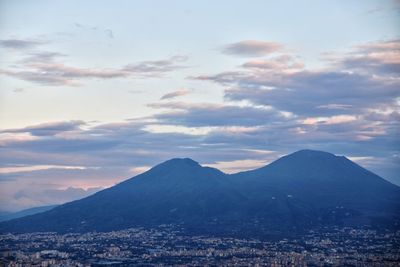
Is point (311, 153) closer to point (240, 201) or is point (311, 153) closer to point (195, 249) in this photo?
point (240, 201)

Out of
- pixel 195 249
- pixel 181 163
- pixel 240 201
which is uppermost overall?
pixel 181 163

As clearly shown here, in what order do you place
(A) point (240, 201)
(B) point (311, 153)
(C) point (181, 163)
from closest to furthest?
(A) point (240, 201) → (C) point (181, 163) → (B) point (311, 153)

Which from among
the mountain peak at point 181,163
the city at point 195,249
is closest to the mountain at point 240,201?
the mountain peak at point 181,163

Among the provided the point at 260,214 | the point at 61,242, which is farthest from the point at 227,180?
the point at 61,242

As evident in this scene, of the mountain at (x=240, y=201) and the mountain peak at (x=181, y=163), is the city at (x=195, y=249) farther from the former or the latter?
the mountain peak at (x=181, y=163)

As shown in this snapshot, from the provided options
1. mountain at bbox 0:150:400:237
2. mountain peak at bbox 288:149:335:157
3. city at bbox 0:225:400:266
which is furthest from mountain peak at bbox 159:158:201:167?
city at bbox 0:225:400:266

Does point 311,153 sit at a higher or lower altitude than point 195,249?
higher

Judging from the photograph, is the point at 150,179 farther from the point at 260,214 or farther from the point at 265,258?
the point at 265,258

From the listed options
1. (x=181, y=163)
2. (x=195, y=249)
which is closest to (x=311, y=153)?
(x=181, y=163)
